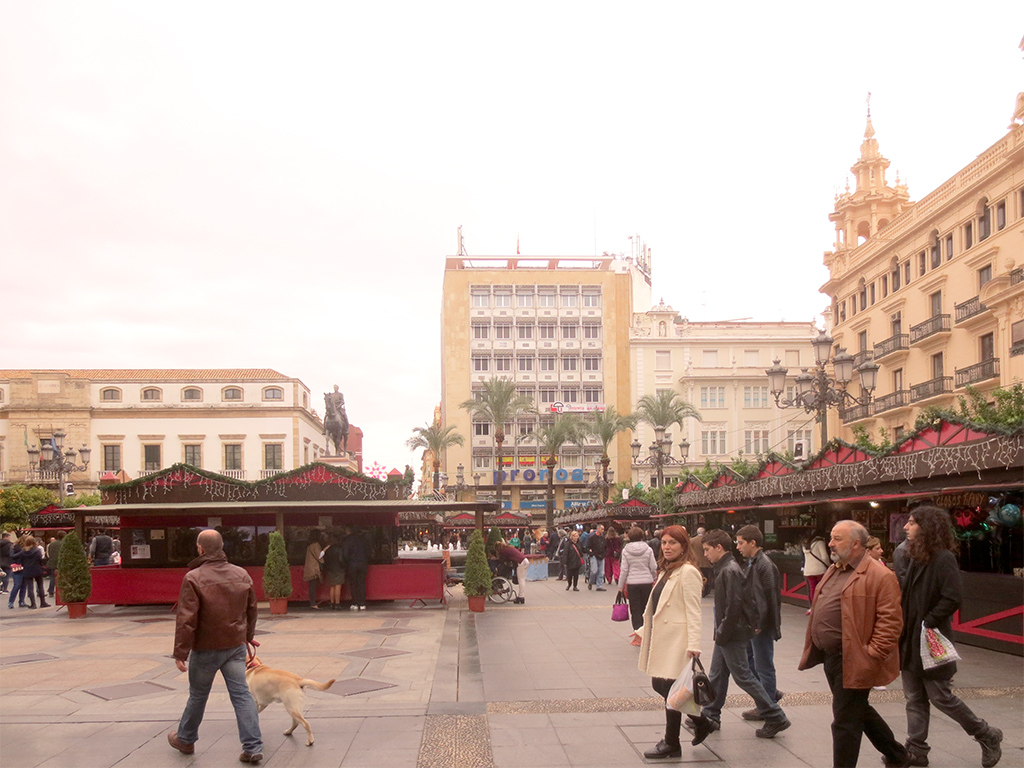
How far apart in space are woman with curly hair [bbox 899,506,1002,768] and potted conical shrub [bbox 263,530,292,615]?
1297cm

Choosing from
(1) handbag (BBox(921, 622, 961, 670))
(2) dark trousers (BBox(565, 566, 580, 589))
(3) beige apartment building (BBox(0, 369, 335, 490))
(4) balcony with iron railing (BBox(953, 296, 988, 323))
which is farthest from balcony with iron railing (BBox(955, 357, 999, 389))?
(3) beige apartment building (BBox(0, 369, 335, 490))

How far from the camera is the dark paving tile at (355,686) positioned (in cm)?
895

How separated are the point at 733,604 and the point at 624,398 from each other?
6677 cm

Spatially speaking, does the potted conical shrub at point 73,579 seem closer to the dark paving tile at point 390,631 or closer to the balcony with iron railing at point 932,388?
the dark paving tile at point 390,631

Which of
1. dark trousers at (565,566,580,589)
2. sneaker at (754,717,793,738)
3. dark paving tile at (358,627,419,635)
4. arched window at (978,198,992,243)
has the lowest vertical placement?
dark trousers at (565,566,580,589)

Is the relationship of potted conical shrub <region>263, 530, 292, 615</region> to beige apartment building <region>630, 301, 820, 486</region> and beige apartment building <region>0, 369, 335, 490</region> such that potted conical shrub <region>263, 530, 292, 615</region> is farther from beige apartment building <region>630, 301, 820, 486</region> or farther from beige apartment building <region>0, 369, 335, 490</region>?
beige apartment building <region>0, 369, 335, 490</region>

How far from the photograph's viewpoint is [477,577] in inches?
678

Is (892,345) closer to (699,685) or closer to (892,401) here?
(892,401)

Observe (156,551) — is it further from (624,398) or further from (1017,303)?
(624,398)

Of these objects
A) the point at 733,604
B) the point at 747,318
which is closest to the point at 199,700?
the point at 733,604

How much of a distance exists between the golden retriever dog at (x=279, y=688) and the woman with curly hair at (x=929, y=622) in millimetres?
4170

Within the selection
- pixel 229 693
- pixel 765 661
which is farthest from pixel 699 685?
pixel 229 693

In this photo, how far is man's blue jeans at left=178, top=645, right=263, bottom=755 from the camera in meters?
6.38

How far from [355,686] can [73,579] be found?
10472 mm
